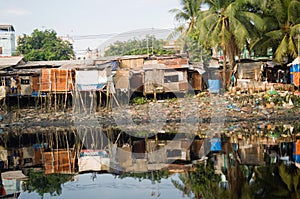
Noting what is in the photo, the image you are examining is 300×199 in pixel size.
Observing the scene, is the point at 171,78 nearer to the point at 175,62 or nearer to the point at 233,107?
the point at 175,62

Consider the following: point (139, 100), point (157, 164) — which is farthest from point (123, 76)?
point (157, 164)

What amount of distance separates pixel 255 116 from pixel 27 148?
37.5ft

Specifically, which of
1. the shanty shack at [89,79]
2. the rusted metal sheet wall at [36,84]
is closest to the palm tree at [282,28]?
the shanty shack at [89,79]

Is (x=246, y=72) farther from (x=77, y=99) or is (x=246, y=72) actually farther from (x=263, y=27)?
(x=77, y=99)

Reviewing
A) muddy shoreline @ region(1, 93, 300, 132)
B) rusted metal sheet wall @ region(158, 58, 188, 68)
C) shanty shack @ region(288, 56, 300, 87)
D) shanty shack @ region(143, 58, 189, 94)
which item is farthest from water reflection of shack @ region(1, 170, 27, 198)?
shanty shack @ region(288, 56, 300, 87)

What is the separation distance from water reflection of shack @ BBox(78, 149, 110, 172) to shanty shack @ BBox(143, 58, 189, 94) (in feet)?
36.9

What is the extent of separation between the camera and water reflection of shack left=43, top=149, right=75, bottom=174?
11.5 m

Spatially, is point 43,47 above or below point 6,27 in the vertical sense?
below

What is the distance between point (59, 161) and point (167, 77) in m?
13.7

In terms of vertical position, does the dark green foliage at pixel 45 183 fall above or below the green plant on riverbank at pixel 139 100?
below

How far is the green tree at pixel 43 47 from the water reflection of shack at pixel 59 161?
21.2 metres

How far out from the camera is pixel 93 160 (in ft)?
41.6

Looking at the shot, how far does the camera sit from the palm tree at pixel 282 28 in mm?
23000

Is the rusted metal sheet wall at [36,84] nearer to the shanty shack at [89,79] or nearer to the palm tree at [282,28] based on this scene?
the shanty shack at [89,79]
